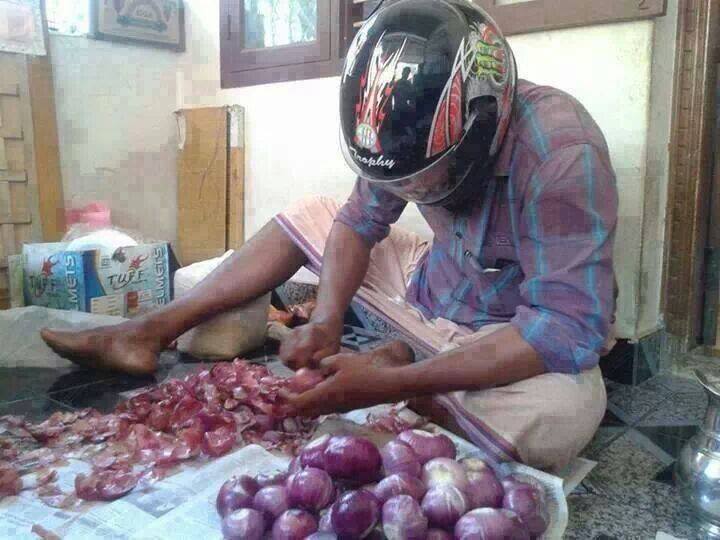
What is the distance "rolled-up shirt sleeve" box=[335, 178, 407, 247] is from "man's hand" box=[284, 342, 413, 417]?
0.42 m

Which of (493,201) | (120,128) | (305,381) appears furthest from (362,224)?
(120,128)

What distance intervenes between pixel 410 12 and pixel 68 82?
64.8 inches

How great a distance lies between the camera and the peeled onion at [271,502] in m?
0.78

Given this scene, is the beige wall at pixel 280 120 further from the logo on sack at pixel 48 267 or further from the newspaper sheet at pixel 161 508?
the newspaper sheet at pixel 161 508

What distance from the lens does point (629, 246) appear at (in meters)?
1.46

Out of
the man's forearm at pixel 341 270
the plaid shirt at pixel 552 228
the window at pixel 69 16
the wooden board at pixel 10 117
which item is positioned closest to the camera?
the plaid shirt at pixel 552 228

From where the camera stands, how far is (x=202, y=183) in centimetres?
242

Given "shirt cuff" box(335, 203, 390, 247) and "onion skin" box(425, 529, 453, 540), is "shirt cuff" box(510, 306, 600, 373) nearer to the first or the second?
"onion skin" box(425, 529, 453, 540)

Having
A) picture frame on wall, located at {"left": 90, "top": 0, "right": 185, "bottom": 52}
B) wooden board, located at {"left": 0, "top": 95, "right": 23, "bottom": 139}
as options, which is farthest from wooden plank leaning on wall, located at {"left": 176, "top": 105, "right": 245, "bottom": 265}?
wooden board, located at {"left": 0, "top": 95, "right": 23, "bottom": 139}

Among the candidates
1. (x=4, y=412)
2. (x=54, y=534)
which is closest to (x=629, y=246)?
(x=54, y=534)

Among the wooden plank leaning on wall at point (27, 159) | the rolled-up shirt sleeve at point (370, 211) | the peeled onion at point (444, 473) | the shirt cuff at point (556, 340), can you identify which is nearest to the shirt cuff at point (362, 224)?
the rolled-up shirt sleeve at point (370, 211)

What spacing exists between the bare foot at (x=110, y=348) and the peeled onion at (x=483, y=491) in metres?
0.84

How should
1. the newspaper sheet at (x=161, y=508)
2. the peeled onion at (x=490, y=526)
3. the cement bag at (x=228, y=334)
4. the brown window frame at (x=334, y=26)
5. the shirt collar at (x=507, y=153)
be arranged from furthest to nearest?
the cement bag at (x=228, y=334)
the brown window frame at (x=334, y=26)
the shirt collar at (x=507, y=153)
the newspaper sheet at (x=161, y=508)
the peeled onion at (x=490, y=526)

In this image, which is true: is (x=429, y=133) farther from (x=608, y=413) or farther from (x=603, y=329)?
(x=608, y=413)
